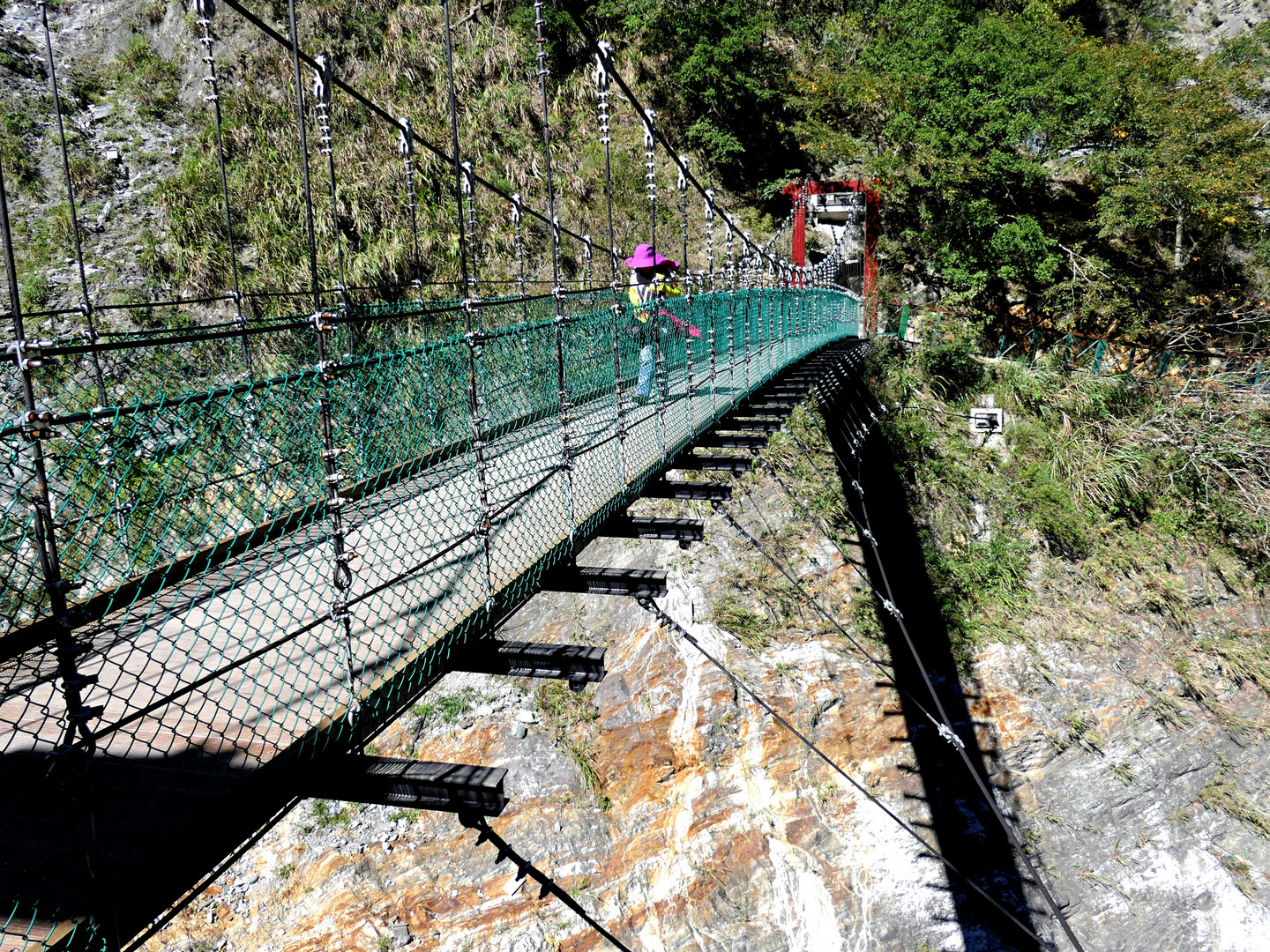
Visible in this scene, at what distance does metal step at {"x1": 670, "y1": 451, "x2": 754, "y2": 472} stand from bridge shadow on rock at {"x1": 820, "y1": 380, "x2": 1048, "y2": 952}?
5.29 feet

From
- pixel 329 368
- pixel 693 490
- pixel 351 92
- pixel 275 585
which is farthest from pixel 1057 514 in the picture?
pixel 329 368

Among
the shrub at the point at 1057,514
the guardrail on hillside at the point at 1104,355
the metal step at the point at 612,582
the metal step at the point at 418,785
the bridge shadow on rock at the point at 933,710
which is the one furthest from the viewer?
the guardrail on hillside at the point at 1104,355

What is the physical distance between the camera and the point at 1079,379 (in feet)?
32.7

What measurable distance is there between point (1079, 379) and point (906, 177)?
3.39m

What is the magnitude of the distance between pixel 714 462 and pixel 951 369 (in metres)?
7.43

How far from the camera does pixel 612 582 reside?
9.18 feet

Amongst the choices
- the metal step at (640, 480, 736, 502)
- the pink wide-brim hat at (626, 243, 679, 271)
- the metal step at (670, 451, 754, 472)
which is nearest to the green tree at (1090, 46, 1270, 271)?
the pink wide-brim hat at (626, 243, 679, 271)

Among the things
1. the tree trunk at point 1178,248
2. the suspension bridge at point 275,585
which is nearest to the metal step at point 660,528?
the suspension bridge at point 275,585

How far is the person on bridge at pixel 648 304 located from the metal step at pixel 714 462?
37cm

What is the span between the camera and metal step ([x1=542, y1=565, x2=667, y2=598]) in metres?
2.68

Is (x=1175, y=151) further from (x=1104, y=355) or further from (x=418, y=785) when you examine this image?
(x=418, y=785)

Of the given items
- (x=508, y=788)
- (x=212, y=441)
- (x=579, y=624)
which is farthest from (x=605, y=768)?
(x=212, y=441)

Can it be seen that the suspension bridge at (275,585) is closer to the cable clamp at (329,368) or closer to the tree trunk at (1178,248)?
the cable clamp at (329,368)

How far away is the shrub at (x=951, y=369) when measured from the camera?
1036 cm
